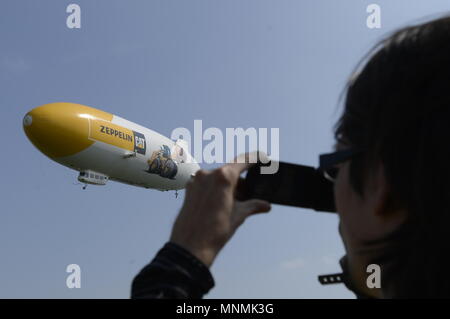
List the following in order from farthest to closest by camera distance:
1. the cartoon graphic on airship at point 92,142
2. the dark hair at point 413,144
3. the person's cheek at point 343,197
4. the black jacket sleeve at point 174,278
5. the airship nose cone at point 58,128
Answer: the cartoon graphic on airship at point 92,142 → the airship nose cone at point 58,128 → the person's cheek at point 343,197 → the black jacket sleeve at point 174,278 → the dark hair at point 413,144

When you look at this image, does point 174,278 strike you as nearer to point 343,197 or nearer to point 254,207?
point 254,207

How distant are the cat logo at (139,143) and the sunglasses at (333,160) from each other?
36.3m

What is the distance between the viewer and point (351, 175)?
2027 mm

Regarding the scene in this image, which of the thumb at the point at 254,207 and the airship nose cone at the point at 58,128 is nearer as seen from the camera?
the thumb at the point at 254,207

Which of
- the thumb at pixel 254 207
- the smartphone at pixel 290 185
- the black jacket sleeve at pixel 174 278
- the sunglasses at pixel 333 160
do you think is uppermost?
the sunglasses at pixel 333 160

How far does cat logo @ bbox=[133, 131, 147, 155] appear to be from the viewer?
38.2m

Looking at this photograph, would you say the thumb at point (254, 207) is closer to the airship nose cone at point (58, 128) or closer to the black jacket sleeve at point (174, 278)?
the black jacket sleeve at point (174, 278)

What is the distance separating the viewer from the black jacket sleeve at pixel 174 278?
1.96 m

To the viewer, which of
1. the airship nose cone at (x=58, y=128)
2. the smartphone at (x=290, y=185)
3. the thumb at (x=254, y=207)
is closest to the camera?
the thumb at (x=254, y=207)

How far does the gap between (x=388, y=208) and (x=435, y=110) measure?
0.41 metres

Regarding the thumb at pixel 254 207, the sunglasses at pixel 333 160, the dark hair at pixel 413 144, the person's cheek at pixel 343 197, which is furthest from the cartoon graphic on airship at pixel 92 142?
the dark hair at pixel 413 144
